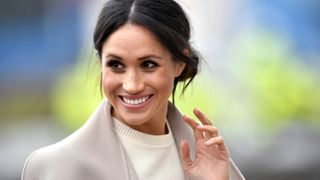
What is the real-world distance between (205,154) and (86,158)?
43 centimetres

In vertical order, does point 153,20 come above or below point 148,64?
above

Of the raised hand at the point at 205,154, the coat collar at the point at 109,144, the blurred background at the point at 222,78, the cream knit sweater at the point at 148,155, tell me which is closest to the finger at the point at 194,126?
the raised hand at the point at 205,154

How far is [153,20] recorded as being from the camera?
6.38ft

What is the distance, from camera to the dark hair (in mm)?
1943

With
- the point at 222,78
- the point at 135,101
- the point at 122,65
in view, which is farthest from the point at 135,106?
the point at 222,78

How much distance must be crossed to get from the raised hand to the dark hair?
0.22 meters

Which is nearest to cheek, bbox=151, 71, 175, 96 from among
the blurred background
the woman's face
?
the woman's face

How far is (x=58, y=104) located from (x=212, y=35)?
1.13m

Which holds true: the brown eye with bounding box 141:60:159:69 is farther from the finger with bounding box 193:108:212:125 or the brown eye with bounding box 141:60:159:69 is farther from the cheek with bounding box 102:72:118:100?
the finger with bounding box 193:108:212:125

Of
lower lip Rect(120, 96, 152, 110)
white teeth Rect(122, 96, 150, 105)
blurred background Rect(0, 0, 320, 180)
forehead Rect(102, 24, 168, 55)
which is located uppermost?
forehead Rect(102, 24, 168, 55)

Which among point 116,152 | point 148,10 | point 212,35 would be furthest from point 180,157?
point 212,35

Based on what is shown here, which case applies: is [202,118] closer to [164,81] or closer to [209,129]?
[209,129]

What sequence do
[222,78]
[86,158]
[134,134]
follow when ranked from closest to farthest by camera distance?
[86,158] < [134,134] < [222,78]

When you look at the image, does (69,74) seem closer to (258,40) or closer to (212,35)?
(212,35)
